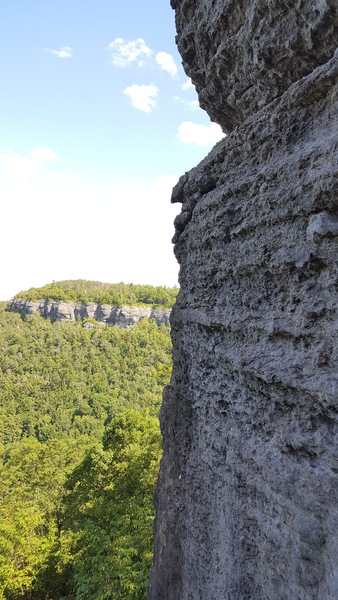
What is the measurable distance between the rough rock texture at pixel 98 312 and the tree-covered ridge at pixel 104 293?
3.23 meters

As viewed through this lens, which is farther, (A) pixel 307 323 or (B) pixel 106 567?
(B) pixel 106 567

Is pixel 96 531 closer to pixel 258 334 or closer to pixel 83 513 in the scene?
pixel 83 513

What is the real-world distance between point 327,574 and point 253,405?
1236 millimetres

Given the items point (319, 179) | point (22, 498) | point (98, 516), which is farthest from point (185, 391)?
point (22, 498)

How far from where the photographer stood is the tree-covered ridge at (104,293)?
5330 inches

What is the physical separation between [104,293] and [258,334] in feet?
454

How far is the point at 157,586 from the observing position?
4414 millimetres

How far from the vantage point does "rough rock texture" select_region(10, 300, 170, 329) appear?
125125mm

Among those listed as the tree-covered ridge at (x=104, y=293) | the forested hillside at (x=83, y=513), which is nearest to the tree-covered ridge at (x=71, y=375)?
the tree-covered ridge at (x=104, y=293)

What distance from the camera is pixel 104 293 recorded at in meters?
139

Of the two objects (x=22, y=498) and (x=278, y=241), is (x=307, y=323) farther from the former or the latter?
(x=22, y=498)

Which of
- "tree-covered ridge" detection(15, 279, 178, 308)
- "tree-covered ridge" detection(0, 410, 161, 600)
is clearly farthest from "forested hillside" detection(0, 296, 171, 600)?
"tree-covered ridge" detection(15, 279, 178, 308)

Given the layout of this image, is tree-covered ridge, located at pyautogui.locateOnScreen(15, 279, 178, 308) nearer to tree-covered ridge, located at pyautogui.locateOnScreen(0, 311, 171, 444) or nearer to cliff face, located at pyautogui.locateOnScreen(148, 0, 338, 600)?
tree-covered ridge, located at pyautogui.locateOnScreen(0, 311, 171, 444)

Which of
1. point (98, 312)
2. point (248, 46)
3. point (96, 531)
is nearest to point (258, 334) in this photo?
point (248, 46)
